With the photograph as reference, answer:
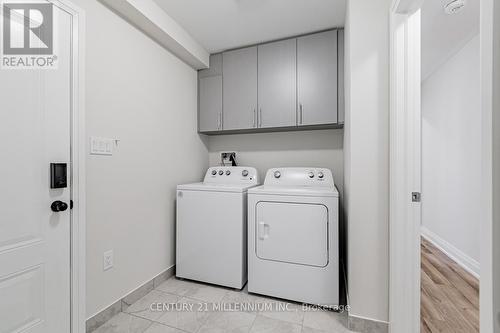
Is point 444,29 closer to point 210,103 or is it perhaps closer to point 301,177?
point 301,177

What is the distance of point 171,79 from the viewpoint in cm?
221

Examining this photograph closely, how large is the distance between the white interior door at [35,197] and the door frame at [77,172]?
3 cm

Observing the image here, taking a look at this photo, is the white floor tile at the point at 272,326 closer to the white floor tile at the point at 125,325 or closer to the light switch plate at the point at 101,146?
the white floor tile at the point at 125,325

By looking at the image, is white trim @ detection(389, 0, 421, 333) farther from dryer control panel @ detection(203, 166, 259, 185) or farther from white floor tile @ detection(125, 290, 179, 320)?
white floor tile @ detection(125, 290, 179, 320)

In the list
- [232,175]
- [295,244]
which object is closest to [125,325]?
[295,244]

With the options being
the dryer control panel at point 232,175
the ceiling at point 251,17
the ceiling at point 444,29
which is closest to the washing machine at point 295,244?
the dryer control panel at point 232,175

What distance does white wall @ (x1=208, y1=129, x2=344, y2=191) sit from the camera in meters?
2.42

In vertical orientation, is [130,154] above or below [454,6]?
below

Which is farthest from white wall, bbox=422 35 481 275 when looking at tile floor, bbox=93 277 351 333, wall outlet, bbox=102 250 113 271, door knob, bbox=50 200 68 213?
door knob, bbox=50 200 68 213

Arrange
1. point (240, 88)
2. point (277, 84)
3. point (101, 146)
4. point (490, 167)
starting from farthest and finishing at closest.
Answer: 1. point (240, 88)
2. point (277, 84)
3. point (101, 146)
4. point (490, 167)

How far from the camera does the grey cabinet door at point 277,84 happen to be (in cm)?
224

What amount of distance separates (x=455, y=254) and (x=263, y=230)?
241cm

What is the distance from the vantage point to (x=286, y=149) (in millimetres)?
2582

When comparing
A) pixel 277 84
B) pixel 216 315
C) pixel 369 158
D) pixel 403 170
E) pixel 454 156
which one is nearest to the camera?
pixel 403 170
